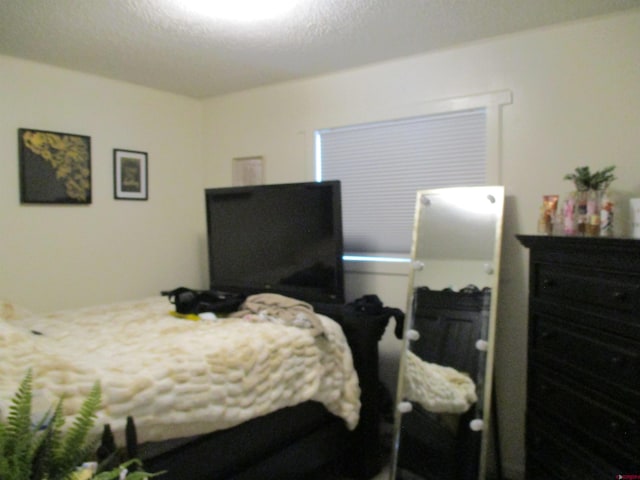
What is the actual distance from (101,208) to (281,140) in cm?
131

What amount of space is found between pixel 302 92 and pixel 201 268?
5.27 ft

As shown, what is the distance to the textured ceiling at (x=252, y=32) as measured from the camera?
6.89 feet

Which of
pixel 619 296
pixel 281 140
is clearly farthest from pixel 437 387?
pixel 281 140

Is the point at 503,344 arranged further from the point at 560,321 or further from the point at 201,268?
the point at 201,268

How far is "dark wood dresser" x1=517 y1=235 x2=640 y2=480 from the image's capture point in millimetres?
1596

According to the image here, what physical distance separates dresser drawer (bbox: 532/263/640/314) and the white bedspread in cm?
97

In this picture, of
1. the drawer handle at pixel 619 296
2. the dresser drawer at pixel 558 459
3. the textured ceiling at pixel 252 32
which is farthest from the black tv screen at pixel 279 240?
the drawer handle at pixel 619 296

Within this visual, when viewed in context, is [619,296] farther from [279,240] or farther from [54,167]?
[54,167]

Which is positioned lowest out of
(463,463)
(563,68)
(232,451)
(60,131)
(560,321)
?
(463,463)

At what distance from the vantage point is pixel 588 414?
1761mm

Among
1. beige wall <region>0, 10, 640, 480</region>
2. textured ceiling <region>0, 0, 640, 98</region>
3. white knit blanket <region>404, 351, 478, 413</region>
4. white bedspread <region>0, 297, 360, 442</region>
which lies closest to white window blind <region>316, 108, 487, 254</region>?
beige wall <region>0, 10, 640, 480</region>

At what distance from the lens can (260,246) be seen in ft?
9.66

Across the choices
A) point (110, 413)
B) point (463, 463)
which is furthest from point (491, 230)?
point (110, 413)

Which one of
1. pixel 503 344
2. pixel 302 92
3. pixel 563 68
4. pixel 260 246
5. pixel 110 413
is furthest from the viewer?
pixel 302 92
